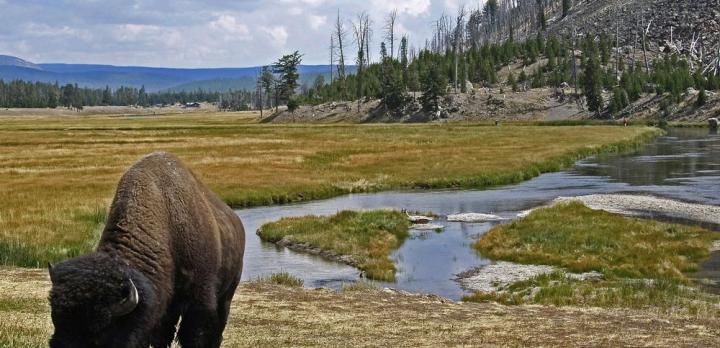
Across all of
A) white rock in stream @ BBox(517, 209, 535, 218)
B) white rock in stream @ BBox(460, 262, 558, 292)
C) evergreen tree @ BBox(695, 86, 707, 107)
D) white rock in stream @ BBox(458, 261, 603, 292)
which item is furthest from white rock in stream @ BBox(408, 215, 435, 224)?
evergreen tree @ BBox(695, 86, 707, 107)

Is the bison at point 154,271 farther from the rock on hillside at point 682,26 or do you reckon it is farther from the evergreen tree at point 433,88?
the rock on hillside at point 682,26

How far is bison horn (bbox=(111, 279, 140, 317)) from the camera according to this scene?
658 cm

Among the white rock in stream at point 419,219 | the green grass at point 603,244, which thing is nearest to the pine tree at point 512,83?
the white rock in stream at point 419,219

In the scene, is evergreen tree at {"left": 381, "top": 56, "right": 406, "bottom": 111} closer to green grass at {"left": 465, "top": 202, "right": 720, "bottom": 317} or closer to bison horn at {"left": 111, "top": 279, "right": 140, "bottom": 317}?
green grass at {"left": 465, "top": 202, "right": 720, "bottom": 317}

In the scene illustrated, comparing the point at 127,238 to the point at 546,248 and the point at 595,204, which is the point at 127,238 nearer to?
the point at 546,248

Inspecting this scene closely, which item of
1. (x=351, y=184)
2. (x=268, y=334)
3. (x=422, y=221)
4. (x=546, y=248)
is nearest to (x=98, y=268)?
(x=268, y=334)

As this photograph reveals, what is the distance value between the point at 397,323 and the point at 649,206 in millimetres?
28022

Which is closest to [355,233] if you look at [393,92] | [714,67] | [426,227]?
[426,227]

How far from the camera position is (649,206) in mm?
39531

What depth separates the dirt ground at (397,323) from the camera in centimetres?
1340

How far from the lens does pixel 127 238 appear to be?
310 inches

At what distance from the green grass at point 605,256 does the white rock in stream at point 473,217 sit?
218 cm

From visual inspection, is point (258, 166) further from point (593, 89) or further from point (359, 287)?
point (593, 89)

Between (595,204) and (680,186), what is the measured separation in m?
10.2
